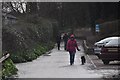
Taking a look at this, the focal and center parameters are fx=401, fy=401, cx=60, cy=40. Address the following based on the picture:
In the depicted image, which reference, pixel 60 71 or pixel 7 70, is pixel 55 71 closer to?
pixel 60 71

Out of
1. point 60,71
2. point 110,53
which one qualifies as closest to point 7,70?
point 60,71

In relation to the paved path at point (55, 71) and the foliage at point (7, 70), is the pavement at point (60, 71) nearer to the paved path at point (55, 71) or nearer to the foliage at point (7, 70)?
the paved path at point (55, 71)

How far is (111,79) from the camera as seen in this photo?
14.2 metres

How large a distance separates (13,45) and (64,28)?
59448 millimetres

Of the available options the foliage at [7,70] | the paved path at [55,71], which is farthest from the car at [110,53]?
the foliage at [7,70]

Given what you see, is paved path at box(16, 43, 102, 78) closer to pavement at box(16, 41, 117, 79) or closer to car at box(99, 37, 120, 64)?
pavement at box(16, 41, 117, 79)

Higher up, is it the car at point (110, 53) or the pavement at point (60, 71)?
the car at point (110, 53)

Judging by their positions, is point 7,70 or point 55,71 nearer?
point 7,70

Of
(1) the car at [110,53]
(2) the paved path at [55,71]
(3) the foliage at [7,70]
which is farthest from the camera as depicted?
(1) the car at [110,53]

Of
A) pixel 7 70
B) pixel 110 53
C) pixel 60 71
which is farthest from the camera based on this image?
pixel 110 53

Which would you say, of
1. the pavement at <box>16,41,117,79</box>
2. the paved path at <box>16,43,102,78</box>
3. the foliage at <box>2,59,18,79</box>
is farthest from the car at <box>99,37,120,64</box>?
the foliage at <box>2,59,18,79</box>

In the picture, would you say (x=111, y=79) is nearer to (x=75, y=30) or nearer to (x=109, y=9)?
(x=109, y=9)

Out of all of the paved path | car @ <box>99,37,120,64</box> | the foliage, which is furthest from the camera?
car @ <box>99,37,120,64</box>

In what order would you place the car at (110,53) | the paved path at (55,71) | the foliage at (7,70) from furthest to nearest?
the car at (110,53) → the paved path at (55,71) → the foliage at (7,70)
